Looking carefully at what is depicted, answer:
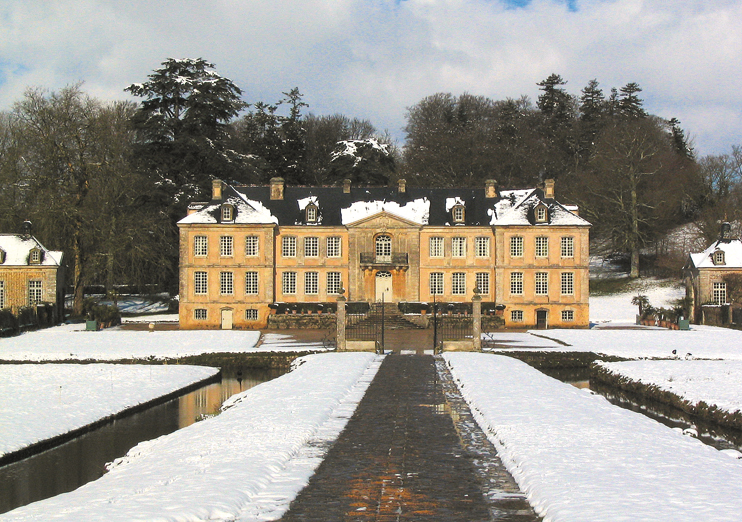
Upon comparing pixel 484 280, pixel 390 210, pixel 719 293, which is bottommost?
pixel 719 293

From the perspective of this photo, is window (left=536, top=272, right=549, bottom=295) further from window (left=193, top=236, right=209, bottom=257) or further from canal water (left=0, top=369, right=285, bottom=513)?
canal water (left=0, top=369, right=285, bottom=513)

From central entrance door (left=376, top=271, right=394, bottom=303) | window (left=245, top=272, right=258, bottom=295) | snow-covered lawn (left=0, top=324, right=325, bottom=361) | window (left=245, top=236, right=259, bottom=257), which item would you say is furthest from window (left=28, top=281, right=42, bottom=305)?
central entrance door (left=376, top=271, right=394, bottom=303)

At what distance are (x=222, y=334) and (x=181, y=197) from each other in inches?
675

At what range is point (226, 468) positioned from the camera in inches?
424

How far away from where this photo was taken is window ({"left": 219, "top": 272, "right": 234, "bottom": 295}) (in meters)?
45.0

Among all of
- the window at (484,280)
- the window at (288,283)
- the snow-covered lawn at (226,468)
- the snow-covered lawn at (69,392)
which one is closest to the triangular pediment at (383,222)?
the window at (288,283)

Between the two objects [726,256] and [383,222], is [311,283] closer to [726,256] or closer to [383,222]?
[383,222]

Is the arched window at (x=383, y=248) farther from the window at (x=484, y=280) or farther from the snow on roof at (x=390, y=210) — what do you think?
the window at (x=484, y=280)

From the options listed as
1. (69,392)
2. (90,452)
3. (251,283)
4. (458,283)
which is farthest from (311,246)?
(90,452)

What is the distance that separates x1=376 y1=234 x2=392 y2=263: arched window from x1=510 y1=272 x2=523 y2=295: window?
706 cm

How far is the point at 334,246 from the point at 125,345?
16570mm

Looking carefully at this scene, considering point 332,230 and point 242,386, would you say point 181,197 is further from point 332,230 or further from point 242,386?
point 242,386

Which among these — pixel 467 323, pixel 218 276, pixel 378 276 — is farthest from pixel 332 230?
pixel 467 323

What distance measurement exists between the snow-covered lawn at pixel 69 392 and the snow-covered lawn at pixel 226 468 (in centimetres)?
288
